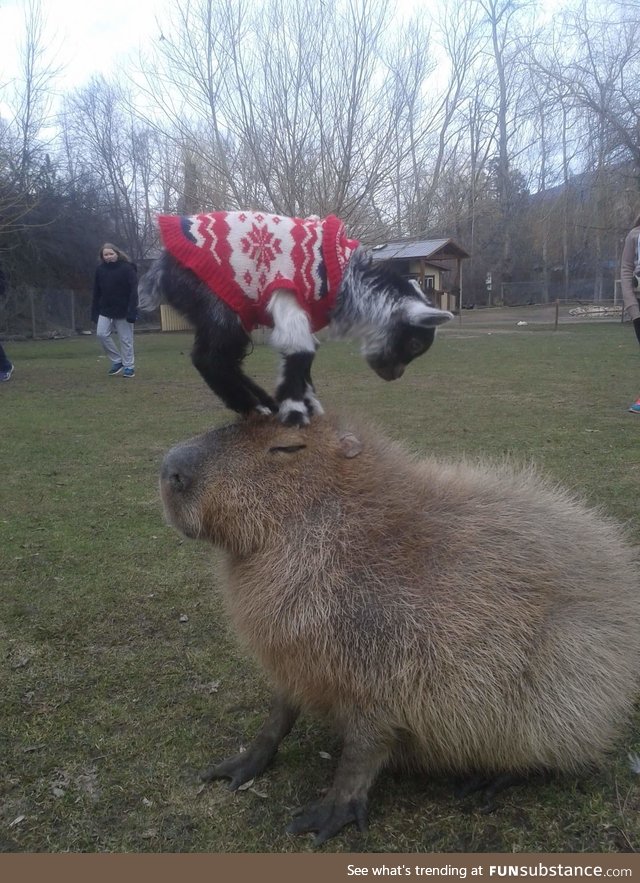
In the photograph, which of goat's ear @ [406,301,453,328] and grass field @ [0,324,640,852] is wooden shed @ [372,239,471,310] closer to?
grass field @ [0,324,640,852]

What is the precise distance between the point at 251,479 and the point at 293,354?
45 cm

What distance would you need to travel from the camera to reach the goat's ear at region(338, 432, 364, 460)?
210cm

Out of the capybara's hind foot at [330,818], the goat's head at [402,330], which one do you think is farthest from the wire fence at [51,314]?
the capybara's hind foot at [330,818]

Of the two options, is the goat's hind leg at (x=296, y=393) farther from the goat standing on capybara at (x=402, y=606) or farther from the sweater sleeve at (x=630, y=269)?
the sweater sleeve at (x=630, y=269)

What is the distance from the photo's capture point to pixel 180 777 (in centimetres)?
221

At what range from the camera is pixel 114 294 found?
9.86 metres

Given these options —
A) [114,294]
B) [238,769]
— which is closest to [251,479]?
[238,769]

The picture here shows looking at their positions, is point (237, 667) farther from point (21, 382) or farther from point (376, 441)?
point (21, 382)

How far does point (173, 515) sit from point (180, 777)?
2.67 ft

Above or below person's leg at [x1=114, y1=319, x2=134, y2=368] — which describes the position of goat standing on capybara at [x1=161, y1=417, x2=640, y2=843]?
below

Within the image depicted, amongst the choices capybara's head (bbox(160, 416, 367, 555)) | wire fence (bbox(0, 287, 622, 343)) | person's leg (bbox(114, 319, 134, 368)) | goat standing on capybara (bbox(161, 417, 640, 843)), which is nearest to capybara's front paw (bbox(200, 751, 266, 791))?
goat standing on capybara (bbox(161, 417, 640, 843))

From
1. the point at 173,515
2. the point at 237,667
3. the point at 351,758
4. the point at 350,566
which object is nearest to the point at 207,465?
the point at 173,515

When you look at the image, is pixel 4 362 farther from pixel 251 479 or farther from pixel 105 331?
pixel 251 479

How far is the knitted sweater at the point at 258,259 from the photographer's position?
234 centimetres
